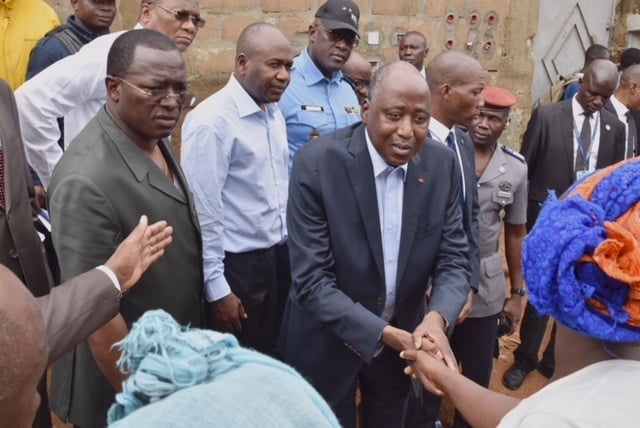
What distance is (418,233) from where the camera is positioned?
2650mm

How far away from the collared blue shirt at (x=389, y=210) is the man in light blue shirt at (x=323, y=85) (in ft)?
5.02

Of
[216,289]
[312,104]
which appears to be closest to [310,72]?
[312,104]

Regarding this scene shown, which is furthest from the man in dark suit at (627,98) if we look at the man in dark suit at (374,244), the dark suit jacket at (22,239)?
the dark suit jacket at (22,239)

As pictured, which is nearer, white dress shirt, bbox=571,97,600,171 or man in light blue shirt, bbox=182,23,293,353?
man in light blue shirt, bbox=182,23,293,353

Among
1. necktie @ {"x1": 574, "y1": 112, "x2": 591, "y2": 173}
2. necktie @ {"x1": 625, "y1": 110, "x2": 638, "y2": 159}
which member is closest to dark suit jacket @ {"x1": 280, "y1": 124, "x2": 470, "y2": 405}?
necktie @ {"x1": 574, "y1": 112, "x2": 591, "y2": 173}

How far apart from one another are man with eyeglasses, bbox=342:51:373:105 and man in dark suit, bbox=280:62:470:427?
2.57 metres

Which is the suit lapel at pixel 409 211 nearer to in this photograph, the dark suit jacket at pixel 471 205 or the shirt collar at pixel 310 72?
the dark suit jacket at pixel 471 205

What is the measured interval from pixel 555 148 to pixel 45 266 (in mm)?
3884

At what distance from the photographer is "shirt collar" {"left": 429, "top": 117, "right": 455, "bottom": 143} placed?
3309 millimetres

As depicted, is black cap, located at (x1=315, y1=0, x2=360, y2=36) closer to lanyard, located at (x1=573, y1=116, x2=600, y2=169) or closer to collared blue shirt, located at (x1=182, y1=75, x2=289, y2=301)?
collared blue shirt, located at (x1=182, y1=75, x2=289, y2=301)

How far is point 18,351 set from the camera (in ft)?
3.87

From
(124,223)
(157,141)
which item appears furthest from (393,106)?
(124,223)

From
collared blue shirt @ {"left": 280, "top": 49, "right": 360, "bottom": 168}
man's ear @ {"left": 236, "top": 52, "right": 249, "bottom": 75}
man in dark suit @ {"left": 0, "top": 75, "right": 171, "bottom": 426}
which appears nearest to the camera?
man in dark suit @ {"left": 0, "top": 75, "right": 171, "bottom": 426}

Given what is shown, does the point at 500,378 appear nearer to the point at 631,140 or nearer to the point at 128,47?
the point at 631,140
